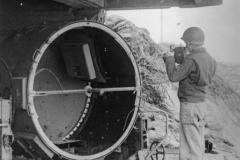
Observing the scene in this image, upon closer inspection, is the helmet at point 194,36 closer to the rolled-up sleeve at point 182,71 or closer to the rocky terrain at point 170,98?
the rolled-up sleeve at point 182,71

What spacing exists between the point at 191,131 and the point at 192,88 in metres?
0.53

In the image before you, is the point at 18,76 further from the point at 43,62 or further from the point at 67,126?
the point at 67,126

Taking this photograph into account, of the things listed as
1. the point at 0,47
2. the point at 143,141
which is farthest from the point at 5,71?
the point at 143,141

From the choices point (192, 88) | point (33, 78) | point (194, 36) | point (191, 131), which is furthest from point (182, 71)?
point (33, 78)

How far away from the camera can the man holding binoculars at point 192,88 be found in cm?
441

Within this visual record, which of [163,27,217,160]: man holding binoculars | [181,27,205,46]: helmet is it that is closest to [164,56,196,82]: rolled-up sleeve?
[163,27,217,160]: man holding binoculars

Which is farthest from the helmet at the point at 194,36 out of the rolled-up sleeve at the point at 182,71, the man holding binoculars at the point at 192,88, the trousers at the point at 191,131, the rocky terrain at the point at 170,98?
the rocky terrain at the point at 170,98

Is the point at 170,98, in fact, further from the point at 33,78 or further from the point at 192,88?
the point at 33,78

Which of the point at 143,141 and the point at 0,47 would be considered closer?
the point at 0,47

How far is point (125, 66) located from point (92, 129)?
1096 mm

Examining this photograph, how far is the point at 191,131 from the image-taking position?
4.46 metres

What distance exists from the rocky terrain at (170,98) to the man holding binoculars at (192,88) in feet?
13.9

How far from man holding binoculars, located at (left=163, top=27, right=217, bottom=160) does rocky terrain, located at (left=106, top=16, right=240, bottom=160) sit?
4.24m

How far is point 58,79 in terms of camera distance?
203 inches
